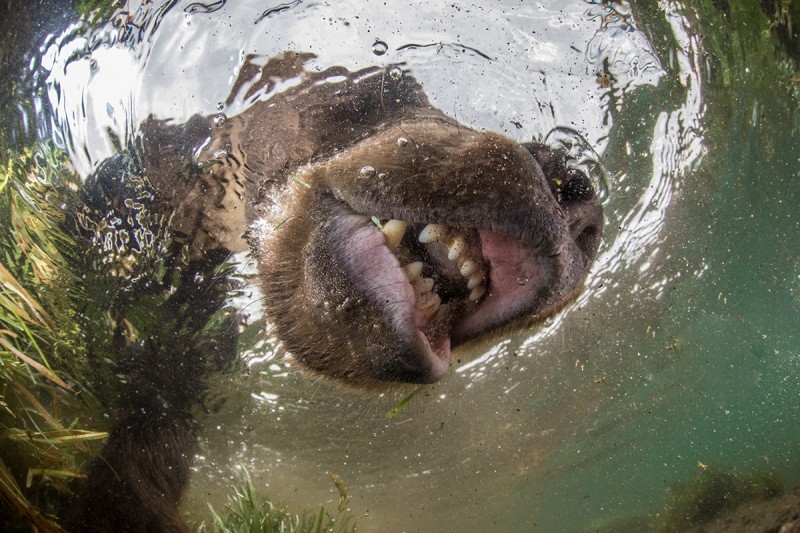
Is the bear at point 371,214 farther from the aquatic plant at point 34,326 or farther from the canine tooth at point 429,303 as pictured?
the aquatic plant at point 34,326

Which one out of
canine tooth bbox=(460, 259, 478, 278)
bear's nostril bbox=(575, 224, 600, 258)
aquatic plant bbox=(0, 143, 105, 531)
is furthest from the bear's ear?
aquatic plant bbox=(0, 143, 105, 531)

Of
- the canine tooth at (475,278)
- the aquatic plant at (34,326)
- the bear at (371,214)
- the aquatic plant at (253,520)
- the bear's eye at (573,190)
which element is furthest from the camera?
the aquatic plant at (253,520)

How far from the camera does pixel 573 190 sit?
2.82 m

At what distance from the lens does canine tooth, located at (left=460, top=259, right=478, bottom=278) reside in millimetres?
2850

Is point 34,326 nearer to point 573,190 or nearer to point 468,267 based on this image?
point 468,267

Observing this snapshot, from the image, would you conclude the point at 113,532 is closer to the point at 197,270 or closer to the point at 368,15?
the point at 197,270

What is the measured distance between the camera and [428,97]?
3.88 meters

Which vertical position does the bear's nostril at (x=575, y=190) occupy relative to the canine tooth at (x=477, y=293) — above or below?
above

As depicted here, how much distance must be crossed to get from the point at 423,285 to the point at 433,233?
0.28m

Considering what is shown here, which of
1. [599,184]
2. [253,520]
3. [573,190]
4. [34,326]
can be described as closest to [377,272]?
[573,190]

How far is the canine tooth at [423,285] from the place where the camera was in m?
2.90

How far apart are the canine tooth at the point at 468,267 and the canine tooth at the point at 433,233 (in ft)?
0.56

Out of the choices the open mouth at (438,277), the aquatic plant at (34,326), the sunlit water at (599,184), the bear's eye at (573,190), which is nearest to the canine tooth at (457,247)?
the open mouth at (438,277)

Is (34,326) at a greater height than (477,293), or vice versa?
(34,326)
